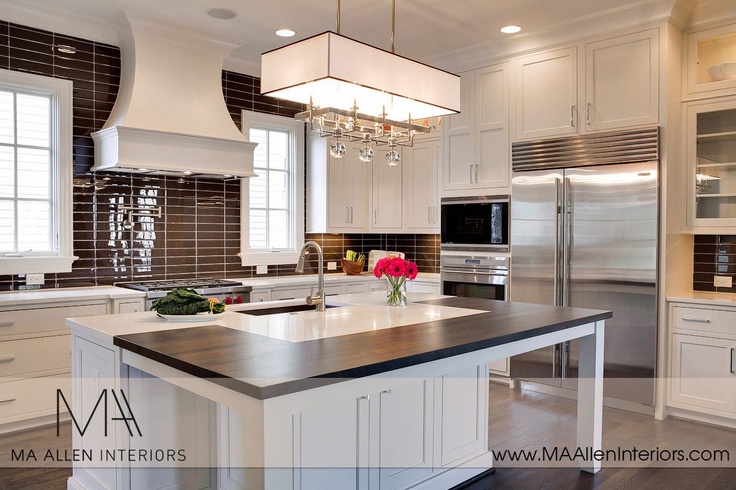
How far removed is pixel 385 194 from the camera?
599 cm

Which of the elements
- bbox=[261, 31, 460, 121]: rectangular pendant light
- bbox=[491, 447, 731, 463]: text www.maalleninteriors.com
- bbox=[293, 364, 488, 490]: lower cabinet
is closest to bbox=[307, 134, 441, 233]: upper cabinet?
bbox=[261, 31, 460, 121]: rectangular pendant light

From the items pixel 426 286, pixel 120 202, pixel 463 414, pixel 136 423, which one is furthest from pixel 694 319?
pixel 120 202

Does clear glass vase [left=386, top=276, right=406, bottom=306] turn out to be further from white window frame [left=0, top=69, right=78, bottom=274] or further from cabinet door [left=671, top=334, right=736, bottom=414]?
white window frame [left=0, top=69, right=78, bottom=274]

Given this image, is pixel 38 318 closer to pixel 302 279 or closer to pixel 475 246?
pixel 302 279

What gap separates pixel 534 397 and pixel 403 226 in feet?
7.00

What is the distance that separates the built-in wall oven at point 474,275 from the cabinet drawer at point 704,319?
129 centimetres

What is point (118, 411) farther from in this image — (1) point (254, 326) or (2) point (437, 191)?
(2) point (437, 191)

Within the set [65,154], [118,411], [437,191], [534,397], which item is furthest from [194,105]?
[534,397]

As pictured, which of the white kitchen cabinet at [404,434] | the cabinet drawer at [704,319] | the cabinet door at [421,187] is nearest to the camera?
the white kitchen cabinet at [404,434]

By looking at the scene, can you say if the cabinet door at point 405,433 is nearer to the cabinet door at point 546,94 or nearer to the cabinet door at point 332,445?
the cabinet door at point 332,445

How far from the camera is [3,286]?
13.3ft

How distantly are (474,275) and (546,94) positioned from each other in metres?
1.58

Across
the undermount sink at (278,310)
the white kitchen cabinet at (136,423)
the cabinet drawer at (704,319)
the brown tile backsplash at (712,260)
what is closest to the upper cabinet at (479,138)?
the brown tile backsplash at (712,260)

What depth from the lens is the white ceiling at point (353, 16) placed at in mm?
4027
